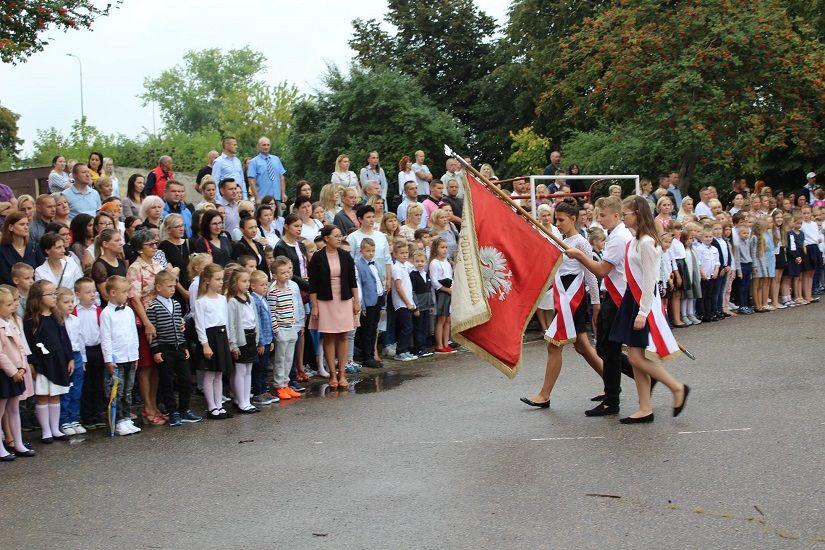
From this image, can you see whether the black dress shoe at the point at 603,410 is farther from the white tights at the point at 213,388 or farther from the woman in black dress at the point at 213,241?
the woman in black dress at the point at 213,241

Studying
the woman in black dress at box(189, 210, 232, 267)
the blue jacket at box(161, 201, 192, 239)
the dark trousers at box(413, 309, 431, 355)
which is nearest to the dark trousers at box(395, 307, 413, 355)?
the dark trousers at box(413, 309, 431, 355)

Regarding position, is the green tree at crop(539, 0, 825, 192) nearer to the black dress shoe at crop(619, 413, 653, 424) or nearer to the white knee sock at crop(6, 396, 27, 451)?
the black dress shoe at crop(619, 413, 653, 424)

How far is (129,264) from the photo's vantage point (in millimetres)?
11844

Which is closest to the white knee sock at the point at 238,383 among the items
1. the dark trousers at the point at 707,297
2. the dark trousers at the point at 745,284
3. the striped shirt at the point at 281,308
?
the striped shirt at the point at 281,308

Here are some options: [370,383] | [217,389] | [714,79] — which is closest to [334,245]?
[370,383]

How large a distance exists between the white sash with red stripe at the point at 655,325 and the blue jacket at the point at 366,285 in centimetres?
513

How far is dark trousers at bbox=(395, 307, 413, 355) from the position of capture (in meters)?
14.6

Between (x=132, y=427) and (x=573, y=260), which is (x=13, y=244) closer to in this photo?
(x=132, y=427)

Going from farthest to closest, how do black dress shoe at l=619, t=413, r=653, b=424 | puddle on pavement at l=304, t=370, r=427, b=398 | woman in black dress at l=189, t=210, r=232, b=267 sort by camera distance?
1. woman in black dress at l=189, t=210, r=232, b=267
2. puddle on pavement at l=304, t=370, r=427, b=398
3. black dress shoe at l=619, t=413, r=653, b=424

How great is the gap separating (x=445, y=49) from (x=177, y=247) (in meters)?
30.7

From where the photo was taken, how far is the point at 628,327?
31.1ft

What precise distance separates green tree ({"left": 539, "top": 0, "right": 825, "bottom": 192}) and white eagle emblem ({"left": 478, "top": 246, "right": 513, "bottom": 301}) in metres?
13.8

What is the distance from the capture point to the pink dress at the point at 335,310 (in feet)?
41.7

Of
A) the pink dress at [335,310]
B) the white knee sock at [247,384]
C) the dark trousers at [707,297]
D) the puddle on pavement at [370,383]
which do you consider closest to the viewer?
the white knee sock at [247,384]
